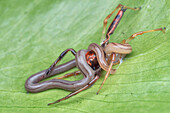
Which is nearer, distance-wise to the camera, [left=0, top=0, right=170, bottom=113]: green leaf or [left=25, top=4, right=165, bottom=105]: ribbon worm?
[left=0, top=0, right=170, bottom=113]: green leaf

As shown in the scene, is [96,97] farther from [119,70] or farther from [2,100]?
[2,100]

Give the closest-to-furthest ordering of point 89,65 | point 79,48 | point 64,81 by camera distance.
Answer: point 64,81 < point 89,65 < point 79,48

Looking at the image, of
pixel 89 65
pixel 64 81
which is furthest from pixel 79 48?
pixel 64 81

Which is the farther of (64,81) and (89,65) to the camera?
(89,65)

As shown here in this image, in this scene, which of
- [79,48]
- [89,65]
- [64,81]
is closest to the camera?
[64,81]

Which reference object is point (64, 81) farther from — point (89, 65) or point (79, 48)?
point (79, 48)

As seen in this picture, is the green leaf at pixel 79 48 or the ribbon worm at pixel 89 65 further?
the ribbon worm at pixel 89 65

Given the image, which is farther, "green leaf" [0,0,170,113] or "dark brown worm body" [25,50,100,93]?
"dark brown worm body" [25,50,100,93]

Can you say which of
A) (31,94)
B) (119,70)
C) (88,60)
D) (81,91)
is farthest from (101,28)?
(31,94)
